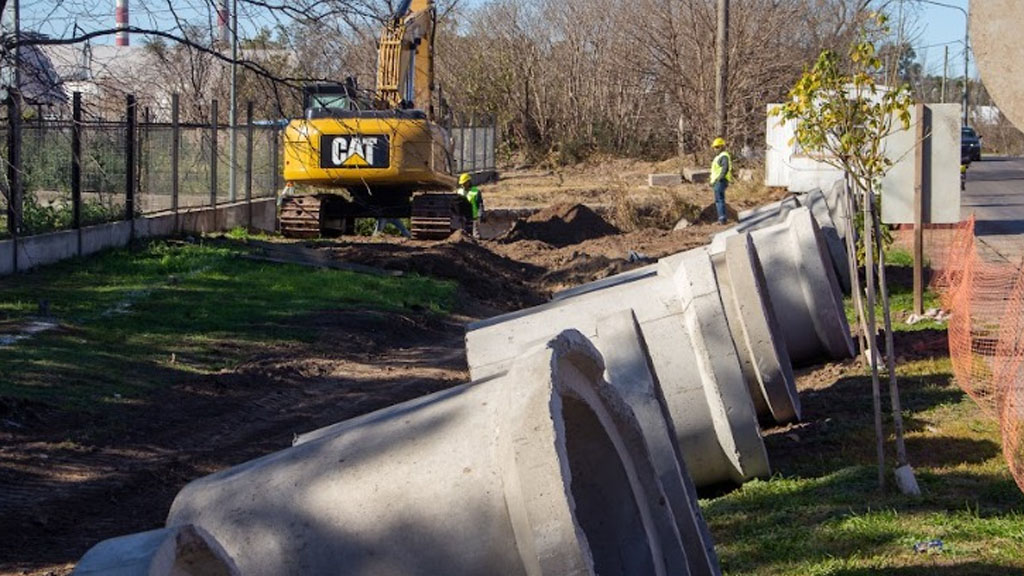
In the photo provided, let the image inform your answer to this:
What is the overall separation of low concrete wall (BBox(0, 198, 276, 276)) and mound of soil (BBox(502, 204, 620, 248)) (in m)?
4.89

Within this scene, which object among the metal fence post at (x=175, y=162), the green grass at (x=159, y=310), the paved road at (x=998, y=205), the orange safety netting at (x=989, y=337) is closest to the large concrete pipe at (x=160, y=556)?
the orange safety netting at (x=989, y=337)

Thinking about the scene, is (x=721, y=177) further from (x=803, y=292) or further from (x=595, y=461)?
(x=595, y=461)

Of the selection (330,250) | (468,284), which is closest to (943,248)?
(468,284)

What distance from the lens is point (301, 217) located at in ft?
82.9

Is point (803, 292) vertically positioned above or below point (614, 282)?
below

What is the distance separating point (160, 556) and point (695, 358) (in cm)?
547

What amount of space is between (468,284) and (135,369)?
27.9ft

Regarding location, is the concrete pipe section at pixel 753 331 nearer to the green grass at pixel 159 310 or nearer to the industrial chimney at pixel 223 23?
the industrial chimney at pixel 223 23

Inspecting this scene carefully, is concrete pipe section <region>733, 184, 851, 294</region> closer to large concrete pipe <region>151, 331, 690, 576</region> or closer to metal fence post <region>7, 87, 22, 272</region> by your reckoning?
metal fence post <region>7, 87, 22, 272</region>

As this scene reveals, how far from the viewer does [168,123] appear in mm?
22266

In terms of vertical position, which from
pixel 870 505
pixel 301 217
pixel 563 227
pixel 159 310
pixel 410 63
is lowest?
pixel 870 505

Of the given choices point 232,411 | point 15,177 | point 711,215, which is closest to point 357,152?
point 15,177

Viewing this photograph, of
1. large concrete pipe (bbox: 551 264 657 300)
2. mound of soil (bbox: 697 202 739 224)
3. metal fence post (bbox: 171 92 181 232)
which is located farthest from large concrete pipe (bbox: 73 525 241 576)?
mound of soil (bbox: 697 202 739 224)

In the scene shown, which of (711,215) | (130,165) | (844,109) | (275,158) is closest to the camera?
(844,109)
